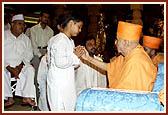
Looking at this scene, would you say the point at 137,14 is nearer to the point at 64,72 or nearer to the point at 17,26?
the point at 17,26

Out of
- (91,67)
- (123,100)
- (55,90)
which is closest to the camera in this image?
(123,100)

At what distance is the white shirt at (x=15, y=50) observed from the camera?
4.21m

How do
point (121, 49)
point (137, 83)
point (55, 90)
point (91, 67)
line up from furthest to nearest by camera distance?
point (91, 67)
point (55, 90)
point (121, 49)
point (137, 83)

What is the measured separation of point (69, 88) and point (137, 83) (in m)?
0.86

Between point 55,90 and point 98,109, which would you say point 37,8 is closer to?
point 55,90

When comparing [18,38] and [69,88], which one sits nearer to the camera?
[69,88]

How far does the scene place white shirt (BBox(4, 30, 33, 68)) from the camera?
4207 mm

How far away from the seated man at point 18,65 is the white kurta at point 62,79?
134cm

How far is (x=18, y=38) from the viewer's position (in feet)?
14.3

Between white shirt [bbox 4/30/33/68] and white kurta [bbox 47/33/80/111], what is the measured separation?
1497mm

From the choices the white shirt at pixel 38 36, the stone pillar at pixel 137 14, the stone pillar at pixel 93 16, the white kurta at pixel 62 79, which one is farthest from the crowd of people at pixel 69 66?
the stone pillar at pixel 93 16

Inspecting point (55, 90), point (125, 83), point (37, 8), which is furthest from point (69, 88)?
A: point (37, 8)

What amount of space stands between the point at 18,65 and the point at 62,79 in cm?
164

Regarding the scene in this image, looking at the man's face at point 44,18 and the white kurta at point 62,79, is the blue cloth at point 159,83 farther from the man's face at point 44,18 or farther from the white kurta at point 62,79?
the man's face at point 44,18
